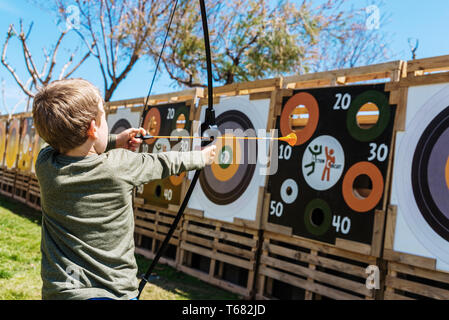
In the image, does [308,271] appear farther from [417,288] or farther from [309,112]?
[309,112]

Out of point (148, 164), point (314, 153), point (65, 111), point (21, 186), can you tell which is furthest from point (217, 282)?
point (21, 186)

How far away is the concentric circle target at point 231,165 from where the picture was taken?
16.7ft

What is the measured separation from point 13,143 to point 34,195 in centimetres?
303

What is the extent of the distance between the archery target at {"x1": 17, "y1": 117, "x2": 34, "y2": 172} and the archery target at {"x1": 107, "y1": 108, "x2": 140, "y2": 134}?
4.15 metres

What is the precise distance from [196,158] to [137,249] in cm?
532

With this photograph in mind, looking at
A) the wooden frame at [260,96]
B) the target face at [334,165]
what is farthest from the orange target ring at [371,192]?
the wooden frame at [260,96]

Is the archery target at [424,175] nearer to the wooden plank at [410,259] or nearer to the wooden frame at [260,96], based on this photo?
the wooden plank at [410,259]

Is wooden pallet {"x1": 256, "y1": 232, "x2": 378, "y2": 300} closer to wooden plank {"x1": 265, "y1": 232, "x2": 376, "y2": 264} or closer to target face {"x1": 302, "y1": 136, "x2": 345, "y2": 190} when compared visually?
wooden plank {"x1": 265, "y1": 232, "x2": 376, "y2": 264}

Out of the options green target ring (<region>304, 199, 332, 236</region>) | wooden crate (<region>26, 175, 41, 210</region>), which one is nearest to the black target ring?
green target ring (<region>304, 199, 332, 236</region>)

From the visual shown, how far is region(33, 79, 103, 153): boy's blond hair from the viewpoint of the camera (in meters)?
1.50

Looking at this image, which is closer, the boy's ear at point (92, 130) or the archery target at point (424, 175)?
the boy's ear at point (92, 130)

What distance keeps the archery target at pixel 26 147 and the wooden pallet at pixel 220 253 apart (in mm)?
7093
